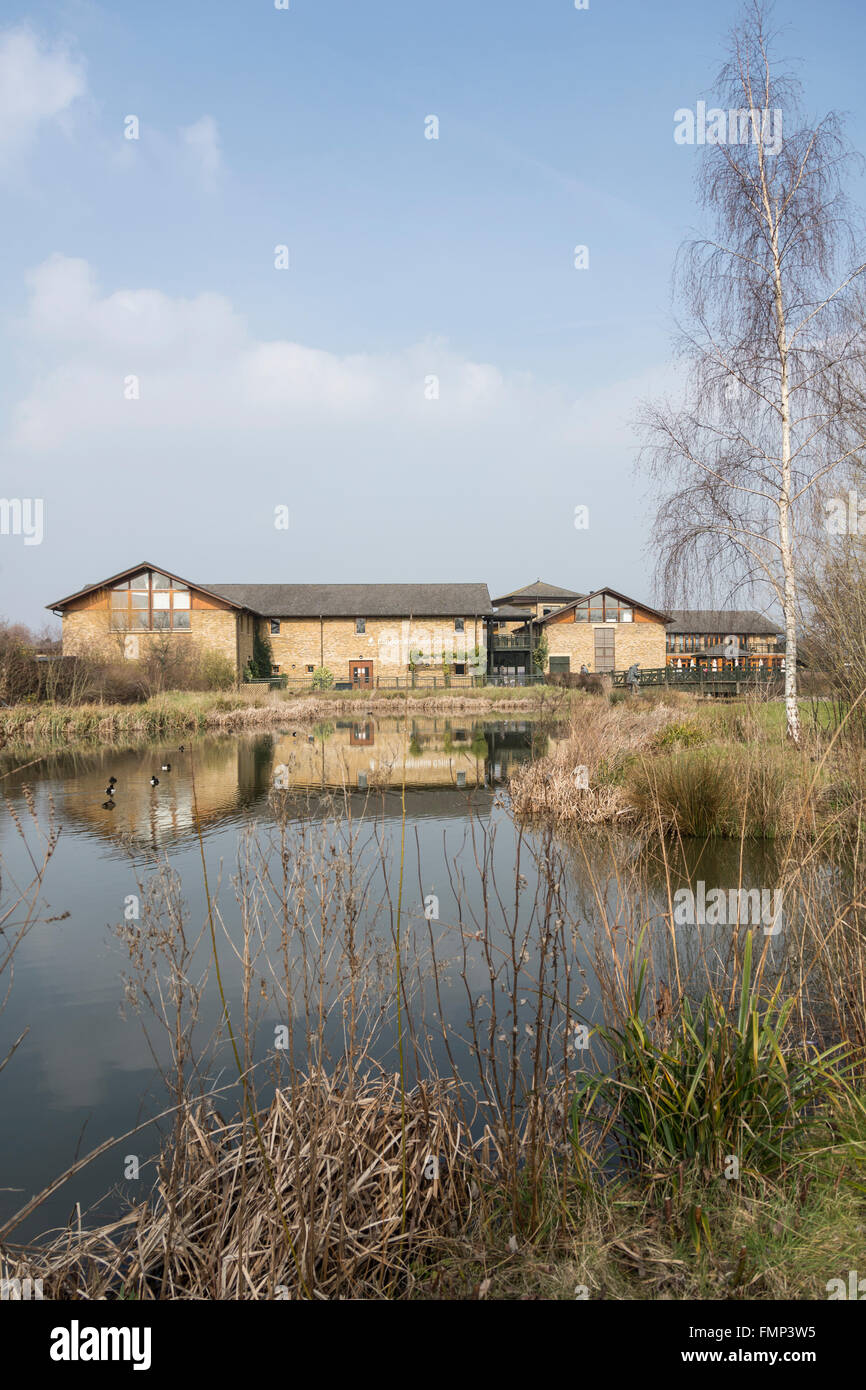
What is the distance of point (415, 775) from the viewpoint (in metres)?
16.4

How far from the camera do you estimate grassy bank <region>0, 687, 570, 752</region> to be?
2083 cm

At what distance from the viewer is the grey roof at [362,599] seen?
154ft

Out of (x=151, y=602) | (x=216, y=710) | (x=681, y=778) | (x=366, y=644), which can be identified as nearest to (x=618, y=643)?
(x=366, y=644)

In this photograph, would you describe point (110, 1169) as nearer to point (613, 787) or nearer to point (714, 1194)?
point (714, 1194)

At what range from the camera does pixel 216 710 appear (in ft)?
90.3

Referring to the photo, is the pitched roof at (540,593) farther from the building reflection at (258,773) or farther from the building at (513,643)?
the building reflection at (258,773)

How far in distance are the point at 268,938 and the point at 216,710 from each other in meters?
23.1

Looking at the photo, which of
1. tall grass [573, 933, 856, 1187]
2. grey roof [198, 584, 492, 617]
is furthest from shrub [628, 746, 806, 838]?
grey roof [198, 584, 492, 617]

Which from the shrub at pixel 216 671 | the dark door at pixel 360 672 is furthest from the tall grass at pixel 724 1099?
the dark door at pixel 360 672

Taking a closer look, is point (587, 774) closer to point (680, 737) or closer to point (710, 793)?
point (710, 793)
